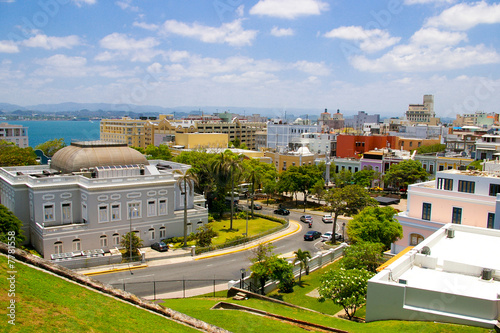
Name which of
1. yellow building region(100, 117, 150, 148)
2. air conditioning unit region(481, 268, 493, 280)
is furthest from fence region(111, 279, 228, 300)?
yellow building region(100, 117, 150, 148)

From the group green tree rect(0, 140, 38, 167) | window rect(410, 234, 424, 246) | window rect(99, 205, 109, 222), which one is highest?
green tree rect(0, 140, 38, 167)

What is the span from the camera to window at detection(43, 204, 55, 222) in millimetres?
39969

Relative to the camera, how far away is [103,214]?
41.1m

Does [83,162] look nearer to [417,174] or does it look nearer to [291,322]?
[291,322]

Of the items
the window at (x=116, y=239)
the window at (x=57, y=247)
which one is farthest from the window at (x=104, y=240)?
the window at (x=57, y=247)

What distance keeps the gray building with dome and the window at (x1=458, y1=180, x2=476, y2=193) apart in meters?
28.3

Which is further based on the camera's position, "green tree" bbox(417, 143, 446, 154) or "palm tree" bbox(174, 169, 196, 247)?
"green tree" bbox(417, 143, 446, 154)

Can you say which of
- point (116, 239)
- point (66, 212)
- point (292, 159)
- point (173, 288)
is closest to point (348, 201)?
point (173, 288)

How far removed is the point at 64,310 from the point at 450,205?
107 ft

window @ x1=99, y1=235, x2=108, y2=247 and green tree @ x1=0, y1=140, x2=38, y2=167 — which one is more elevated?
green tree @ x1=0, y1=140, x2=38, y2=167

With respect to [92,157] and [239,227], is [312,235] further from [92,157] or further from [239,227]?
[92,157]

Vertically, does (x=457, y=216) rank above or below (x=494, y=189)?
below

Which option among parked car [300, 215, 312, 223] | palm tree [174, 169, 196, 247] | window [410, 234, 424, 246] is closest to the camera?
window [410, 234, 424, 246]
